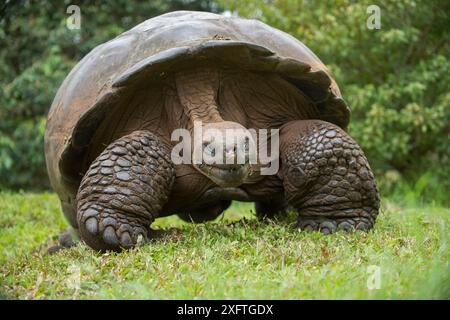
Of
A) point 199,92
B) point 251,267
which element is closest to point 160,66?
point 199,92

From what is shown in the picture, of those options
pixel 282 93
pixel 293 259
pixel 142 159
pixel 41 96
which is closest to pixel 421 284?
pixel 293 259

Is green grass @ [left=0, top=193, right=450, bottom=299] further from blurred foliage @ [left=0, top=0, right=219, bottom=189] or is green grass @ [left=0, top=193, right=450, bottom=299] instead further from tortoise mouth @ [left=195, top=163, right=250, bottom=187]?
blurred foliage @ [left=0, top=0, right=219, bottom=189]

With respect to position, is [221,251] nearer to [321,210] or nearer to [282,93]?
[321,210]

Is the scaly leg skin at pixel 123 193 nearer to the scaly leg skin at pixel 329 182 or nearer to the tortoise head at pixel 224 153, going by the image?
the tortoise head at pixel 224 153

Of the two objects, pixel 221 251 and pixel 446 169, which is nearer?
pixel 221 251

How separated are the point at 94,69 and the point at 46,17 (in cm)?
704

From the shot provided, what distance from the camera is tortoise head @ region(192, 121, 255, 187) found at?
3.28m

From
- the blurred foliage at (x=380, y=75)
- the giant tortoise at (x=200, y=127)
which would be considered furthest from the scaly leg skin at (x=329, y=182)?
the blurred foliage at (x=380, y=75)

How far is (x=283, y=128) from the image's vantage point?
404 centimetres

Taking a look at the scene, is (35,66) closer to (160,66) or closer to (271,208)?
(271,208)

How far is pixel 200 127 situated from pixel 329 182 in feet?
2.70

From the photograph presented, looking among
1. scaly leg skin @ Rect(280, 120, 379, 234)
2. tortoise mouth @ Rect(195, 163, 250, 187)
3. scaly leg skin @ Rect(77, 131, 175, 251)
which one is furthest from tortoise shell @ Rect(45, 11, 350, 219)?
tortoise mouth @ Rect(195, 163, 250, 187)

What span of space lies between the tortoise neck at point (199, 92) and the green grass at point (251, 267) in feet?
2.25

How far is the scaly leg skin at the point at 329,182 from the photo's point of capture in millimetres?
3668
